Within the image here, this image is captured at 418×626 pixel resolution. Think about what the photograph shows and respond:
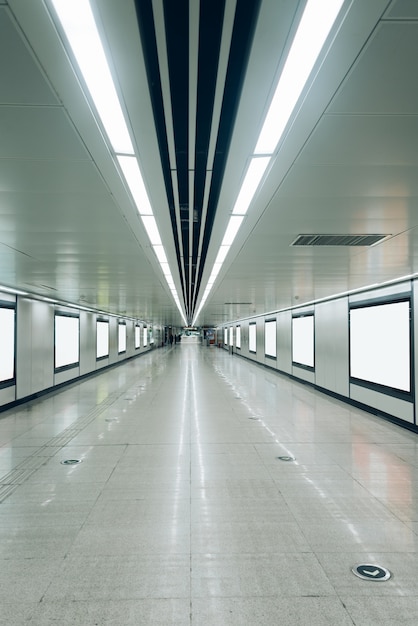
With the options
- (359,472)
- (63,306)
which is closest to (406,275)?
(359,472)

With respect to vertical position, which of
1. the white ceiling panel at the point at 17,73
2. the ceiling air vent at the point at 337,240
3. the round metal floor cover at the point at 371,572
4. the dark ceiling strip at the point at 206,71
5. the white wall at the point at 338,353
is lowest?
the round metal floor cover at the point at 371,572

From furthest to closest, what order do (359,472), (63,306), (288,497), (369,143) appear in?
(63,306), (359,472), (288,497), (369,143)

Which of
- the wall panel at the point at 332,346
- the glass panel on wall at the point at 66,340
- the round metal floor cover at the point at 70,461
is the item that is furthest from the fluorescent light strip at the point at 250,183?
the glass panel on wall at the point at 66,340

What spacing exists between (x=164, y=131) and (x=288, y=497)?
11.8 feet

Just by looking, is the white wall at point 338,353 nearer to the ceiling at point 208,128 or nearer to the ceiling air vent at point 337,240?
the ceiling air vent at point 337,240

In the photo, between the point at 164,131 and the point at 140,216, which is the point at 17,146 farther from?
the point at 140,216

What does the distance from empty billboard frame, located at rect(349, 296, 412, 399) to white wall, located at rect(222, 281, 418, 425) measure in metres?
0.16

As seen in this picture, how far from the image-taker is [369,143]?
2.26m

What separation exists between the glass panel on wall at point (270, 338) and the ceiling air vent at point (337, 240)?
44.5 ft

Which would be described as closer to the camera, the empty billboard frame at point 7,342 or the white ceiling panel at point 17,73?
the white ceiling panel at point 17,73

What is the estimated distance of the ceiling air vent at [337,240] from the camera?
446cm

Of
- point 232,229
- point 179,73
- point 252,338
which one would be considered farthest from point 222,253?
point 252,338

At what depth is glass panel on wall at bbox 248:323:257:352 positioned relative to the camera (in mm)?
22812

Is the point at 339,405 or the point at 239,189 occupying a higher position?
the point at 239,189
